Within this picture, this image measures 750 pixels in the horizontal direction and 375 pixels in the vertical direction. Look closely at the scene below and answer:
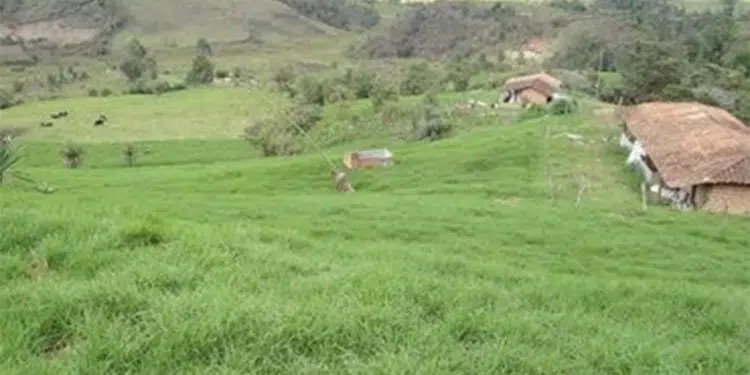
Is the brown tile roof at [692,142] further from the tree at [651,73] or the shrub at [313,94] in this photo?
the shrub at [313,94]

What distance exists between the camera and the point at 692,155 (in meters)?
41.8

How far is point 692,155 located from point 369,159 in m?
17.7

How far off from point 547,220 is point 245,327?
80.7ft

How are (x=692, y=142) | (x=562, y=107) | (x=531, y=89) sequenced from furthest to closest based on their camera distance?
(x=531, y=89)
(x=562, y=107)
(x=692, y=142)

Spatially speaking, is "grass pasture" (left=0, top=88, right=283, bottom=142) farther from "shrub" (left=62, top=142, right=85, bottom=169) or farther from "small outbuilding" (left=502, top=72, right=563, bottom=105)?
"small outbuilding" (left=502, top=72, right=563, bottom=105)

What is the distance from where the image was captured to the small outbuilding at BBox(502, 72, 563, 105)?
7919cm

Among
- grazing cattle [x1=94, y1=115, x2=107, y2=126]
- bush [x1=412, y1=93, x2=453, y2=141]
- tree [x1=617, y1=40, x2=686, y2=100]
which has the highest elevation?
tree [x1=617, y1=40, x2=686, y2=100]

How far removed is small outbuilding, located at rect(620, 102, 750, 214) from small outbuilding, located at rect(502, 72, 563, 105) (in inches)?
1056

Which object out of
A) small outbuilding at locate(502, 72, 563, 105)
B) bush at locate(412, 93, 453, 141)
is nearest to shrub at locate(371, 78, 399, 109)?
small outbuilding at locate(502, 72, 563, 105)

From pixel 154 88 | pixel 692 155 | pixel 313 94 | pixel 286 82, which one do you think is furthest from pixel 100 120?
pixel 692 155

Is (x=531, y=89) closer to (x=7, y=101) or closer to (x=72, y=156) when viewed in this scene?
(x=72, y=156)

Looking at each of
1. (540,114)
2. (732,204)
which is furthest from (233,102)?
(732,204)

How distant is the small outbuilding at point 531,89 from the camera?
3118 inches

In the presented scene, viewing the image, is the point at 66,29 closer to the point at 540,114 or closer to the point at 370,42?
the point at 370,42
